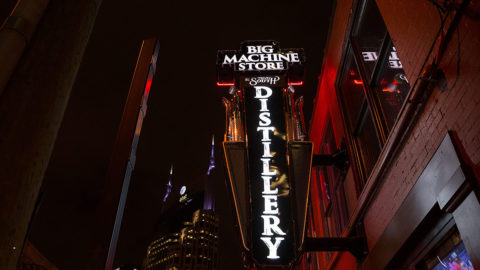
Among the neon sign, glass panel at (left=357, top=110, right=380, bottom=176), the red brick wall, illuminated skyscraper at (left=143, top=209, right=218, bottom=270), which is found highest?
illuminated skyscraper at (left=143, top=209, right=218, bottom=270)

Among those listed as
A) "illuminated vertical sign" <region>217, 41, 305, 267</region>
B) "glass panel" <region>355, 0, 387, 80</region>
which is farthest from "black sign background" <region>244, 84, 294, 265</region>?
"glass panel" <region>355, 0, 387, 80</region>

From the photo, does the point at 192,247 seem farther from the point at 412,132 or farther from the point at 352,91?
the point at 412,132

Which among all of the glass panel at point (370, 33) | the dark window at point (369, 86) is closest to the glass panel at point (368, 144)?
the dark window at point (369, 86)

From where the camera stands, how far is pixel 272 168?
26.6ft

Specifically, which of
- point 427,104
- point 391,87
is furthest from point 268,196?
point 427,104

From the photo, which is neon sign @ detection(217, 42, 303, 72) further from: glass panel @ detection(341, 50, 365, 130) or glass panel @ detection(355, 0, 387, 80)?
glass panel @ detection(355, 0, 387, 80)

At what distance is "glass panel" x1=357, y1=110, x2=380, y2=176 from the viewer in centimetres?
804

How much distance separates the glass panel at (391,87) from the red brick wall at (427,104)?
3.74 feet

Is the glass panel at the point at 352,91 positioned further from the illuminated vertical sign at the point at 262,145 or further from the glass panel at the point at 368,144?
the illuminated vertical sign at the point at 262,145

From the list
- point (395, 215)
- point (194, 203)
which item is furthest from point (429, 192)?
point (194, 203)

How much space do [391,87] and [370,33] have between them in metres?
1.57

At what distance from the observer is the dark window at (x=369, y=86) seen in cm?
716

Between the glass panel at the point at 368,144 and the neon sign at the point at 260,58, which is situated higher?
the neon sign at the point at 260,58

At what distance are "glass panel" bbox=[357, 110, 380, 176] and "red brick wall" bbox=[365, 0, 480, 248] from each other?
4.22 ft
